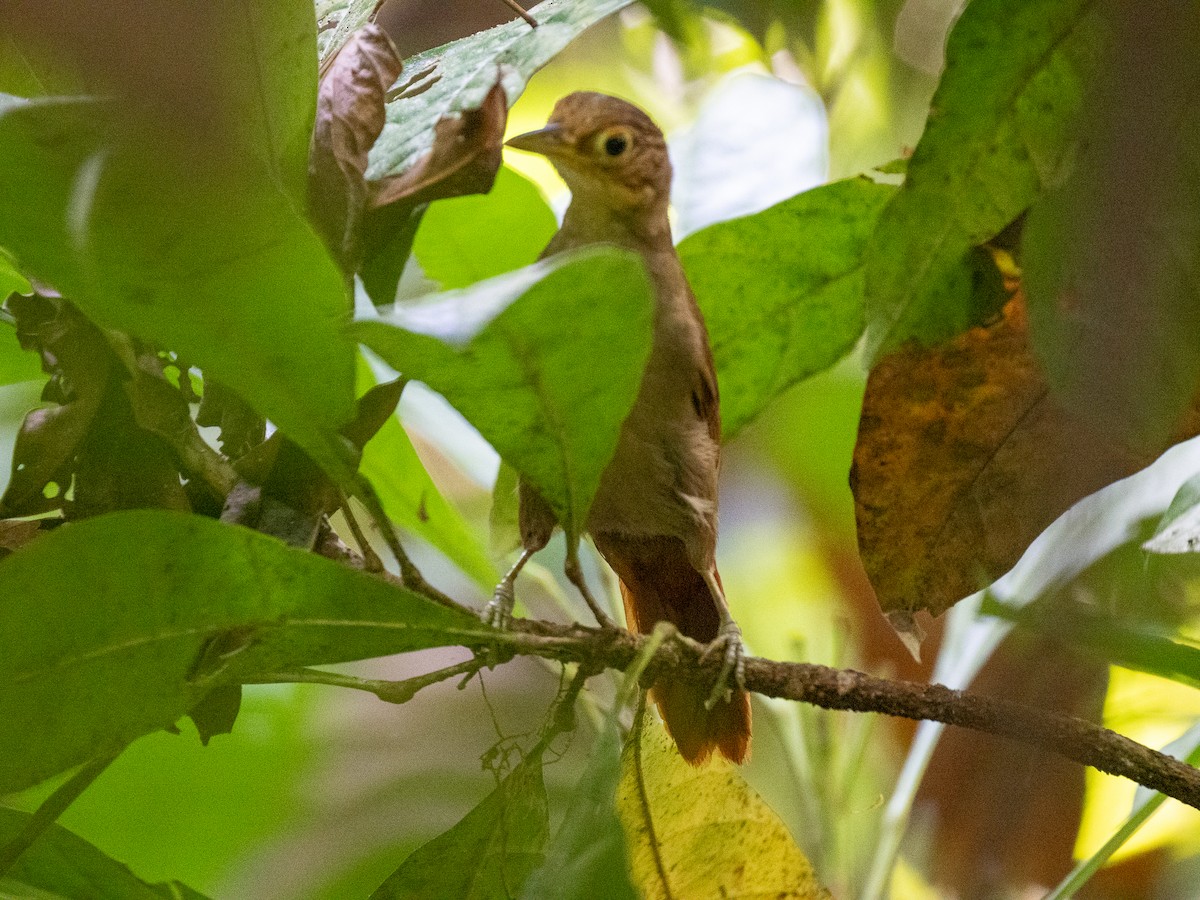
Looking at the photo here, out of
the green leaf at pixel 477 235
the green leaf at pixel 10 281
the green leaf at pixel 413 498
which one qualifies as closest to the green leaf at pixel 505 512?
the green leaf at pixel 413 498

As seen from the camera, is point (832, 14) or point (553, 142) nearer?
point (553, 142)

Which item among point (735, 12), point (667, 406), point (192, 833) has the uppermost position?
point (735, 12)

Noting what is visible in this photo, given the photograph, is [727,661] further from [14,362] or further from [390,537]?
[14,362]

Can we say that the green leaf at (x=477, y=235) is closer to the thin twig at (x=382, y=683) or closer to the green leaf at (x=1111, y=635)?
the thin twig at (x=382, y=683)

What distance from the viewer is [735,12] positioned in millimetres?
1095

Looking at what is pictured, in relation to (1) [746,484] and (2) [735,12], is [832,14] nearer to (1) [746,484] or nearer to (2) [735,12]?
(2) [735,12]

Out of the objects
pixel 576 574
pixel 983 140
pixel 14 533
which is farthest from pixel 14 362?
pixel 983 140

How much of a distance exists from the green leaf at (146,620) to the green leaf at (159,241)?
10 cm

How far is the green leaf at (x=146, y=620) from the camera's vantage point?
472 mm

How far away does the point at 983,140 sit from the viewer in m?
0.60

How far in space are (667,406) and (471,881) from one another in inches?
13.3

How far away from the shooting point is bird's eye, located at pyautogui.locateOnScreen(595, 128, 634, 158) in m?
0.77

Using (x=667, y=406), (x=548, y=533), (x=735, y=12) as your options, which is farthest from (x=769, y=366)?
(x=735, y=12)

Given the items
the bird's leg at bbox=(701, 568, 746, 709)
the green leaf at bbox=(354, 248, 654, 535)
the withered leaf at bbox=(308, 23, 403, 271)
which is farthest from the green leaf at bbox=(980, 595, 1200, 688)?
the withered leaf at bbox=(308, 23, 403, 271)
